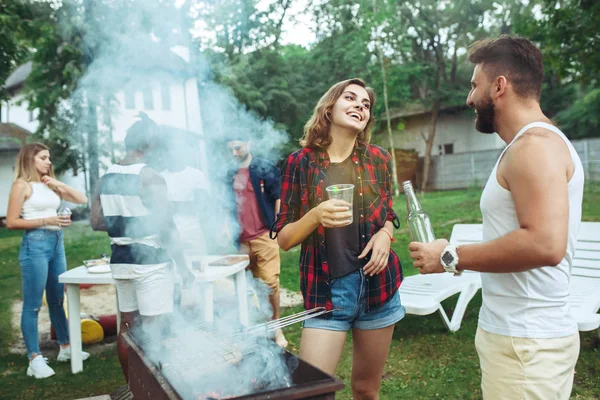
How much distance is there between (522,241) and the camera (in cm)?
154

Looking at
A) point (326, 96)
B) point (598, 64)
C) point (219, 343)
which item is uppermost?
point (598, 64)

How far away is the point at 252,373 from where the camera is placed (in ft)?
6.81

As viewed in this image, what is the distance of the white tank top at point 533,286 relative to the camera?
5.44 feet

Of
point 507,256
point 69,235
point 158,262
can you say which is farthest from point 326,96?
point 69,235

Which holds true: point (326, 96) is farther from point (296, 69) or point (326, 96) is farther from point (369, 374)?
point (296, 69)

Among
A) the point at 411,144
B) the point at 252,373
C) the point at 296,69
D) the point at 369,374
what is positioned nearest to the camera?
the point at 252,373

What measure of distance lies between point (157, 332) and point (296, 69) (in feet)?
71.0

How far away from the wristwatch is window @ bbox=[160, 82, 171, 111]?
141 inches

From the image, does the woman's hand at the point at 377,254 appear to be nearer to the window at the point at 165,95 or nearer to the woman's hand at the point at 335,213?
the woman's hand at the point at 335,213

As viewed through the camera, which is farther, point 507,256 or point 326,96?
point 326,96

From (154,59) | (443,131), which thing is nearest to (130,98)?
(154,59)

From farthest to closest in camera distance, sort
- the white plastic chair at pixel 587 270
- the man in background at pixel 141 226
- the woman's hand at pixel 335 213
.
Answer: the white plastic chair at pixel 587 270 → the man in background at pixel 141 226 → the woman's hand at pixel 335 213

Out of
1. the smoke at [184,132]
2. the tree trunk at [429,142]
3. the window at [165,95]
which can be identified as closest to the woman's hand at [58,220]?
the smoke at [184,132]

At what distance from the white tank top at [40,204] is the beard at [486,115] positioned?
4105 mm
